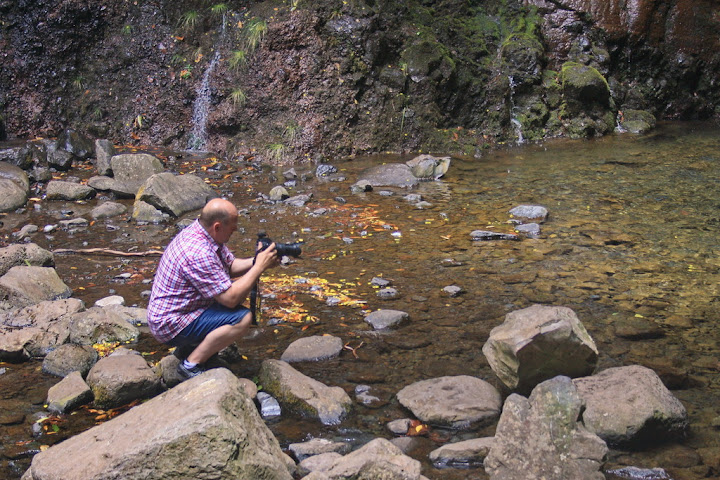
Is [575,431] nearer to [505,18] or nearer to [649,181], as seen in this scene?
[649,181]

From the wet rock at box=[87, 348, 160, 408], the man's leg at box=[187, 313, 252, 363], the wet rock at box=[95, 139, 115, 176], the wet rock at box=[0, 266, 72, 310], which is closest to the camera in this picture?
the wet rock at box=[87, 348, 160, 408]

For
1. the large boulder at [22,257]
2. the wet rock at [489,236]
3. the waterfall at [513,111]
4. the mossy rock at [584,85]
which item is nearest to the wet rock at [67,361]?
the large boulder at [22,257]

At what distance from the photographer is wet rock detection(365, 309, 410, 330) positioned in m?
5.05

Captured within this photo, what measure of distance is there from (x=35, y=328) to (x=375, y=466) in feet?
10.7

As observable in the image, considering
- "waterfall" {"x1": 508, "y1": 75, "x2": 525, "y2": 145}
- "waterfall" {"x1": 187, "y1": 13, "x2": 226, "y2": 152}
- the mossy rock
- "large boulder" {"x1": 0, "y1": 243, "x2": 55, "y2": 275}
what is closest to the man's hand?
"large boulder" {"x1": 0, "y1": 243, "x2": 55, "y2": 275}

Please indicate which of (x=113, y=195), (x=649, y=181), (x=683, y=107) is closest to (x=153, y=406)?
(x=113, y=195)

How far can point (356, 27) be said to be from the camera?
12.7m

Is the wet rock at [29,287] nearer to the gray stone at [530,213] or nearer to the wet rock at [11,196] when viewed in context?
the wet rock at [11,196]

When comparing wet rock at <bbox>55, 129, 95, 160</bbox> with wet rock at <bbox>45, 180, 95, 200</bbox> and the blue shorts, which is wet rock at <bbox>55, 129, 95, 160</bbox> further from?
the blue shorts

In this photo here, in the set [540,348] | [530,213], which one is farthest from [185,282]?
[530,213]

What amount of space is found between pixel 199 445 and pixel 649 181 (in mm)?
8928

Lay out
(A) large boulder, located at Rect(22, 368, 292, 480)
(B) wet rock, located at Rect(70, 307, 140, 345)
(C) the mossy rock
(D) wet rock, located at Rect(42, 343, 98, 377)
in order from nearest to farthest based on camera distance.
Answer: (A) large boulder, located at Rect(22, 368, 292, 480) < (D) wet rock, located at Rect(42, 343, 98, 377) < (B) wet rock, located at Rect(70, 307, 140, 345) < (C) the mossy rock

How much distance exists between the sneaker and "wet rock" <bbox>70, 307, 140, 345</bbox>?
900 mm

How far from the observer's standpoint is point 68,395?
3.93m
